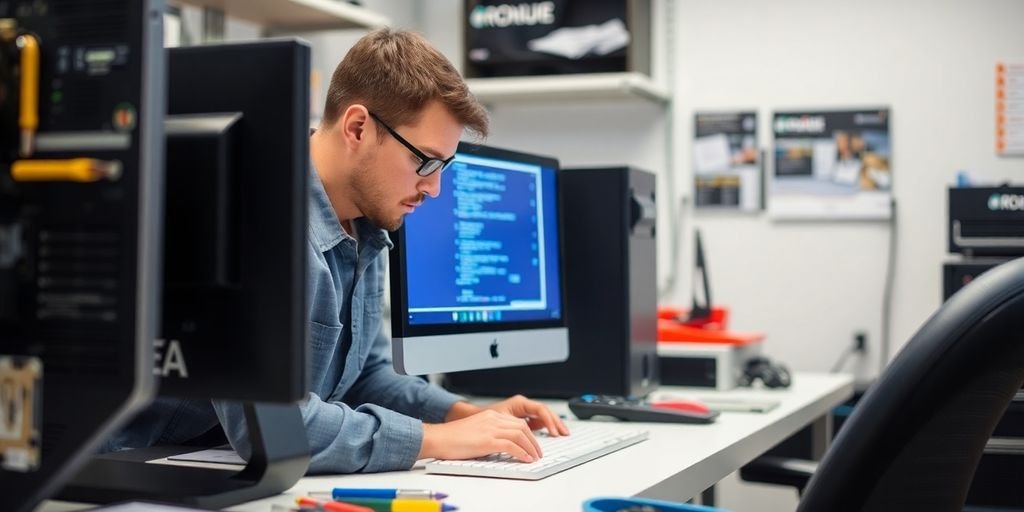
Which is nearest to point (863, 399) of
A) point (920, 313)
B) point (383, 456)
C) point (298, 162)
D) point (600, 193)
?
point (298, 162)

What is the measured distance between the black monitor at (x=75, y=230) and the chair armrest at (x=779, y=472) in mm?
1342

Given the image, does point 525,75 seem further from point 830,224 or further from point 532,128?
point 830,224

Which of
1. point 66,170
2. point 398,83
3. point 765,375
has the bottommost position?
point 765,375

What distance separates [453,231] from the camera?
64.7 inches

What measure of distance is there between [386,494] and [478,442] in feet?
0.92

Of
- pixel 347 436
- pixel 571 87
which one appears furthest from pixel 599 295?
pixel 571 87

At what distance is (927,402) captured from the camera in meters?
0.71

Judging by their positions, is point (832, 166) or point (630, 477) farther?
point (832, 166)

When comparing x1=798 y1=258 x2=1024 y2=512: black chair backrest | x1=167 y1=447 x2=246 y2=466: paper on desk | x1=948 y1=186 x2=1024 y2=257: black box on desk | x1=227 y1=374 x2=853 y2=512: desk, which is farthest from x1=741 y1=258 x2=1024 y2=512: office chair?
x1=948 y1=186 x2=1024 y2=257: black box on desk

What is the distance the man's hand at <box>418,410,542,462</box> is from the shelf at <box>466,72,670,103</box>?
7.41 ft

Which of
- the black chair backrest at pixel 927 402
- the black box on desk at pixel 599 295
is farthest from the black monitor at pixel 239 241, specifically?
the black box on desk at pixel 599 295

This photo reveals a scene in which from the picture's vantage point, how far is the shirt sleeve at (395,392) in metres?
1.69

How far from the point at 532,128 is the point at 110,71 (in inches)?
123

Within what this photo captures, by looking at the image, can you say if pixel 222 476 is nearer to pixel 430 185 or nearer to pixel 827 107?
pixel 430 185
